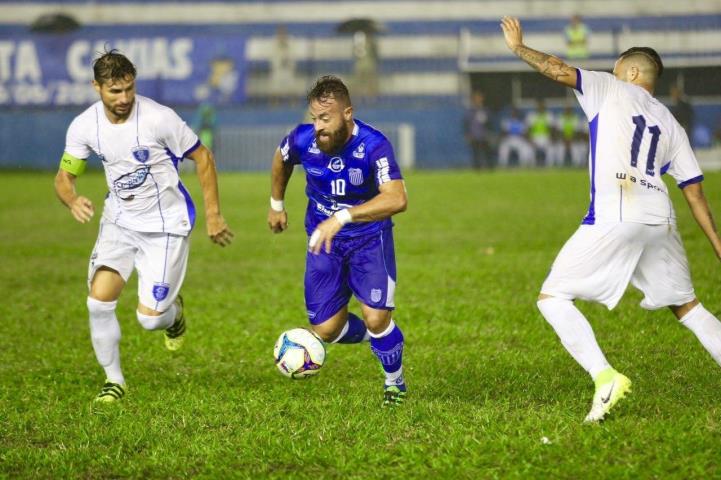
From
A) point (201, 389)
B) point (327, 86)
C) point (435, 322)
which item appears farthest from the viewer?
point (435, 322)

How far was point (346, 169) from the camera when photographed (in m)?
6.66

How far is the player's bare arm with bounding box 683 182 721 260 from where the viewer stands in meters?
6.32

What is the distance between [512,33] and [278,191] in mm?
A: 1903

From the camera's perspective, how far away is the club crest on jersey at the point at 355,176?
6645 mm

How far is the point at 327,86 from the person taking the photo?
6430 mm

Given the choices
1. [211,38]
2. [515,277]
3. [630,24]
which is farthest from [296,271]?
[630,24]

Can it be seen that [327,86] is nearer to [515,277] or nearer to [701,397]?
[701,397]

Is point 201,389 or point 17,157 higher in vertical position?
point 201,389

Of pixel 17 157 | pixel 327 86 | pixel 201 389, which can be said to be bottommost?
pixel 17 157

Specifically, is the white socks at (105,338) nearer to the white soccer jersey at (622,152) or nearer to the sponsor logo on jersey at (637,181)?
the white soccer jersey at (622,152)

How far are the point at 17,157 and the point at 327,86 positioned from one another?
Result: 3389cm

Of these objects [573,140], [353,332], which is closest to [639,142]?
[353,332]

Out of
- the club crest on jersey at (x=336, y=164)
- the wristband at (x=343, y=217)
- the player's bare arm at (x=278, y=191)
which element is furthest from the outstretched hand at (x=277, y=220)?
the wristband at (x=343, y=217)

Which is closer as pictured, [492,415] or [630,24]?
[492,415]
